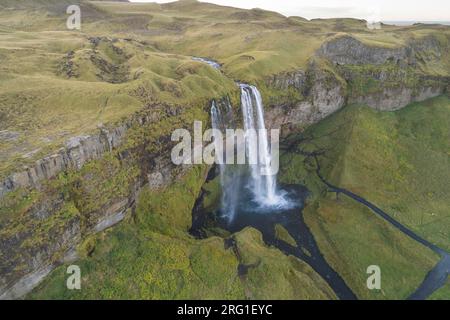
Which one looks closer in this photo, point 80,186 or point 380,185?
point 80,186

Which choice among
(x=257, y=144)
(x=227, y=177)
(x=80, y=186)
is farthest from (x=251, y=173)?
(x=80, y=186)

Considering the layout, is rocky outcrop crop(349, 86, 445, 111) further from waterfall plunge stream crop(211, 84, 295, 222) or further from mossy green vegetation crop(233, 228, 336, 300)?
mossy green vegetation crop(233, 228, 336, 300)

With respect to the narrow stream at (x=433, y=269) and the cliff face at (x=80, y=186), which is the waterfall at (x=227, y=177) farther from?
the narrow stream at (x=433, y=269)

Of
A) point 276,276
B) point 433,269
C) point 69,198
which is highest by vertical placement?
point 69,198

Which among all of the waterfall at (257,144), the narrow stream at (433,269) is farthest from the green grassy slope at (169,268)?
the waterfall at (257,144)

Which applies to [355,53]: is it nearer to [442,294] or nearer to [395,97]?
[395,97]

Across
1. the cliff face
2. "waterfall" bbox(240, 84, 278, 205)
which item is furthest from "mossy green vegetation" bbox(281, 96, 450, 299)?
the cliff face
